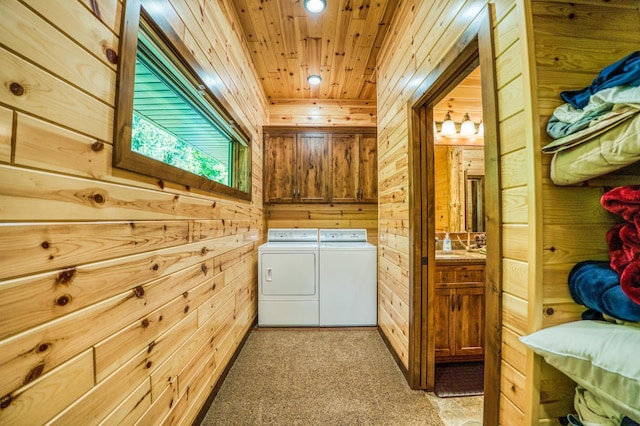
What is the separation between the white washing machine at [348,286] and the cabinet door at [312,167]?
2.76ft

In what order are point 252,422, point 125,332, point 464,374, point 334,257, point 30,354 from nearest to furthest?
point 30,354 < point 125,332 < point 252,422 < point 464,374 < point 334,257

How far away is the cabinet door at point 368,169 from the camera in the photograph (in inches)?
127

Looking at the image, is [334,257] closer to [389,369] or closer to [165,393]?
[389,369]

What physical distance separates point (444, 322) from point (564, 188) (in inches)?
62.7

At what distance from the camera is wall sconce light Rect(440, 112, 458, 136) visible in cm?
259

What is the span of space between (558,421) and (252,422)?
4.88 ft

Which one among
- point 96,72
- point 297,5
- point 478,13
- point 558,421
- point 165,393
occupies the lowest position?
point 165,393

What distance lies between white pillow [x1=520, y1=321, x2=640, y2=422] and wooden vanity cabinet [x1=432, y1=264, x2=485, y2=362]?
1.32 m

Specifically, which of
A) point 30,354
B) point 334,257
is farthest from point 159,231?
point 334,257

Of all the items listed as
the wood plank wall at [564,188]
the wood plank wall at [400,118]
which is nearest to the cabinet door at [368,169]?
the wood plank wall at [400,118]

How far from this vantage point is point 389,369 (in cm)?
198

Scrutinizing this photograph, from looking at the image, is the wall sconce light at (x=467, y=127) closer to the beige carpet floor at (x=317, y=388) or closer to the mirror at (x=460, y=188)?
the mirror at (x=460, y=188)

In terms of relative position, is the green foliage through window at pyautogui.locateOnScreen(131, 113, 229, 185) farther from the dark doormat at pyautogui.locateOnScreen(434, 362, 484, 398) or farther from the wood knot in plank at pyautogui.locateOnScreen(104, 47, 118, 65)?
the dark doormat at pyautogui.locateOnScreen(434, 362, 484, 398)

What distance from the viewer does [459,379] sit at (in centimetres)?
187
